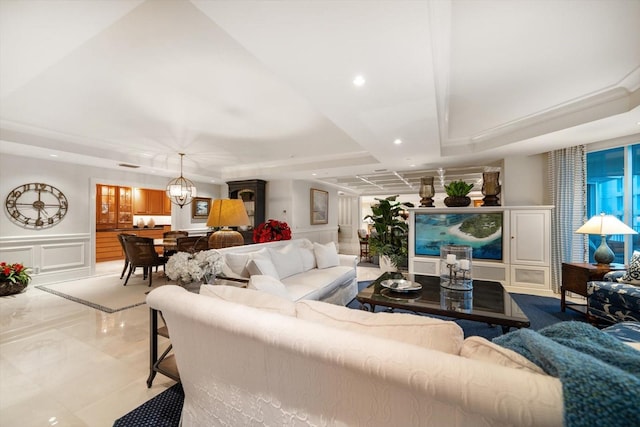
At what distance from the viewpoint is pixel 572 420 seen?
55 centimetres

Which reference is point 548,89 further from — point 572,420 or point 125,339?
point 125,339

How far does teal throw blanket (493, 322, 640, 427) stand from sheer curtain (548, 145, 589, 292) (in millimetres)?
4437

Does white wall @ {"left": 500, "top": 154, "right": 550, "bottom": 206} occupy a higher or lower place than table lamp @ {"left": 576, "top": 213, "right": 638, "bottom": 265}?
higher

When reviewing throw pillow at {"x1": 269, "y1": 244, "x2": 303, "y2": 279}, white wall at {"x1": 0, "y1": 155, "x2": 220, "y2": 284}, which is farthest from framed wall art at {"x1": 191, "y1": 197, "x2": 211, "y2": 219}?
throw pillow at {"x1": 269, "y1": 244, "x2": 303, "y2": 279}

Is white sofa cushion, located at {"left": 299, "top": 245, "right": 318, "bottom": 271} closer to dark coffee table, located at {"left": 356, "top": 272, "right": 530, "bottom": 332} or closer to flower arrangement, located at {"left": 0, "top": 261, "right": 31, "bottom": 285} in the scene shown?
dark coffee table, located at {"left": 356, "top": 272, "right": 530, "bottom": 332}

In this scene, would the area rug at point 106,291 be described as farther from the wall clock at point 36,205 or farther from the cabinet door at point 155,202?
the cabinet door at point 155,202

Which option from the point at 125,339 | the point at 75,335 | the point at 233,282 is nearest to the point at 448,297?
the point at 233,282

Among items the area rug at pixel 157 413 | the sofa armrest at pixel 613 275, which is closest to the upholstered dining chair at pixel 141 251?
the area rug at pixel 157 413

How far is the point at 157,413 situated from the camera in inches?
64.3

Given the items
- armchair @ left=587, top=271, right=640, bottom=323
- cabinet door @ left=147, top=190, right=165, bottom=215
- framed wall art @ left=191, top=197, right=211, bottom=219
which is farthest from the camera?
cabinet door @ left=147, top=190, right=165, bottom=215

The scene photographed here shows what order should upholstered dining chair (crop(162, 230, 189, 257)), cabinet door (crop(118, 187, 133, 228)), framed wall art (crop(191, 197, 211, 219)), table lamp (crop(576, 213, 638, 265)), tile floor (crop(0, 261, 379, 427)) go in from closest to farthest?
1. tile floor (crop(0, 261, 379, 427))
2. table lamp (crop(576, 213, 638, 265))
3. upholstered dining chair (crop(162, 230, 189, 257))
4. framed wall art (crop(191, 197, 211, 219))
5. cabinet door (crop(118, 187, 133, 228))

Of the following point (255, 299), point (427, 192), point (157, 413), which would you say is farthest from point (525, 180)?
point (157, 413)

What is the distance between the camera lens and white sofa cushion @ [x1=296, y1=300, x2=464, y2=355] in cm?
87

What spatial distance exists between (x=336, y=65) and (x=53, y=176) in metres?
5.88
